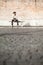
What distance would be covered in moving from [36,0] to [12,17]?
2282 mm

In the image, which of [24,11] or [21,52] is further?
[24,11]

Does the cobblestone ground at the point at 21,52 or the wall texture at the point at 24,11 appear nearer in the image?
the cobblestone ground at the point at 21,52

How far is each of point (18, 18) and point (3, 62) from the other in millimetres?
12305

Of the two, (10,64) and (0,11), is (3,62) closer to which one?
(10,64)

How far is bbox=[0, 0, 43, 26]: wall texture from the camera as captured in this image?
48.8 feet

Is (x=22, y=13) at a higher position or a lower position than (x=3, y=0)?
lower

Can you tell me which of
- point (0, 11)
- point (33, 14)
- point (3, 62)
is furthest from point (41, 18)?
point (3, 62)

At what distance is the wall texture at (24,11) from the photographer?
48.8ft

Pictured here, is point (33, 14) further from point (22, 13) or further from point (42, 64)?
point (42, 64)

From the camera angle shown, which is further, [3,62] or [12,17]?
[12,17]

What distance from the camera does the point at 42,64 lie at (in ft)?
8.13

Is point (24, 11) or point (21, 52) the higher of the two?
point (24, 11)

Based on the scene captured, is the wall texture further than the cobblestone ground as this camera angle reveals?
Yes

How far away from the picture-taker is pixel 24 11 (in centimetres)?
1502
